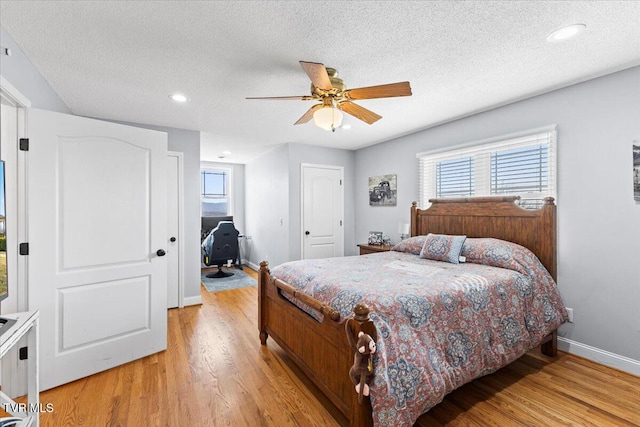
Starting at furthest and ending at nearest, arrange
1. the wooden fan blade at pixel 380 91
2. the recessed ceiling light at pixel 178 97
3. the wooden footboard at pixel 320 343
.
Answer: the recessed ceiling light at pixel 178 97 < the wooden fan blade at pixel 380 91 < the wooden footboard at pixel 320 343

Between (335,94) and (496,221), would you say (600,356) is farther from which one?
(335,94)

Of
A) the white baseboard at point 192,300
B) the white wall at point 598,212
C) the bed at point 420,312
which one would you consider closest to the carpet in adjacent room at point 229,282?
the white baseboard at point 192,300

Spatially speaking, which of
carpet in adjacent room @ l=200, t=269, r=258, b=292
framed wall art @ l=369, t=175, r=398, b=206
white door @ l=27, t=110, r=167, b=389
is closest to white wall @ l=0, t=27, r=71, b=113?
white door @ l=27, t=110, r=167, b=389

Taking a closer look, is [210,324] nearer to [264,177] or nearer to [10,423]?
[10,423]

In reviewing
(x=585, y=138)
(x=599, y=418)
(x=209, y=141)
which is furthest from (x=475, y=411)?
(x=209, y=141)

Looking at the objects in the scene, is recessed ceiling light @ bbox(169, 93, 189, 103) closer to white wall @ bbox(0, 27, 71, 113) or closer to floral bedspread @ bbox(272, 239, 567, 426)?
white wall @ bbox(0, 27, 71, 113)

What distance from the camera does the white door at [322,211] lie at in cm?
490

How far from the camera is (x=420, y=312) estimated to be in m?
1.71

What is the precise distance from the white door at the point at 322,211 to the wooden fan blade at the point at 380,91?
2797mm

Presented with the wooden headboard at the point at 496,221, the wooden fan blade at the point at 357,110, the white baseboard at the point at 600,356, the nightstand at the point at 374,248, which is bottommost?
the white baseboard at the point at 600,356

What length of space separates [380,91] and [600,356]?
290cm

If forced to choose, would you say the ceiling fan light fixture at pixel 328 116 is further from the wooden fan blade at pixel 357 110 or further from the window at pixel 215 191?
the window at pixel 215 191

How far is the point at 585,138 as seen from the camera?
100 inches

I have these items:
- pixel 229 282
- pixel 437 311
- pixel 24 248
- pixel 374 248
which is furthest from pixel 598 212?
pixel 229 282
